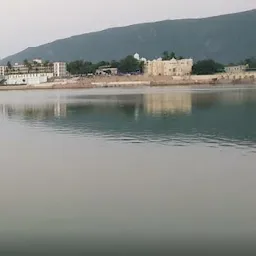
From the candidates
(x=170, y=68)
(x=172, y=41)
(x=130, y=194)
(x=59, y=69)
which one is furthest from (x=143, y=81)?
(x=172, y=41)

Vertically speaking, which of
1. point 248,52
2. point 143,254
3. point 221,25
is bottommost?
point 143,254

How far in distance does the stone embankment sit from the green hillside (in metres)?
90.0

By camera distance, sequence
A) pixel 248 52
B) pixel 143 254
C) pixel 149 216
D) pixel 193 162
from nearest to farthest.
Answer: pixel 143 254
pixel 149 216
pixel 193 162
pixel 248 52

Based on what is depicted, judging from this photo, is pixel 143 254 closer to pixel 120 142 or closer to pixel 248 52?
pixel 120 142

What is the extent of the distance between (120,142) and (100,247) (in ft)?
18.6

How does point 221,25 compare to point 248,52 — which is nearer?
point 248,52

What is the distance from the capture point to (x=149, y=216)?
483 centimetres

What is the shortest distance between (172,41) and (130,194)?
16453cm

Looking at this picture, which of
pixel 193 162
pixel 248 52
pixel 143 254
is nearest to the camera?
pixel 143 254

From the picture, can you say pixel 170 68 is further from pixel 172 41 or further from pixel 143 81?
pixel 172 41

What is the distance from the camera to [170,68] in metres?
66.8

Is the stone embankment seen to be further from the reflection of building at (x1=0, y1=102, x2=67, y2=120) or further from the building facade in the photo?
the reflection of building at (x1=0, y1=102, x2=67, y2=120)

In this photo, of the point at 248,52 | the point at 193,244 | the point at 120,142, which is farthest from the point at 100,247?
the point at 248,52

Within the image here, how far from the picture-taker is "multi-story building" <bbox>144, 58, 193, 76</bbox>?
65.6 meters
